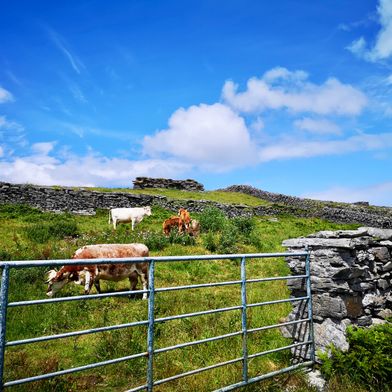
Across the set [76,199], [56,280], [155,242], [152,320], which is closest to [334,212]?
[76,199]

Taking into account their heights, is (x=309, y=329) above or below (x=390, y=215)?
below

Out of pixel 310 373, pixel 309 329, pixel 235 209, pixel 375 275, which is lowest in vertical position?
pixel 310 373

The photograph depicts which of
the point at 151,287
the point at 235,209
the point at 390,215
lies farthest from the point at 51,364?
the point at 390,215

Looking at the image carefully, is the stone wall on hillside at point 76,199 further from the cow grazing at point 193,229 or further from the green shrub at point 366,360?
the green shrub at point 366,360

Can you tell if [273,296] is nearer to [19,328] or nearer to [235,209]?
[19,328]

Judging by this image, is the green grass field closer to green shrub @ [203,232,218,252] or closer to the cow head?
the cow head

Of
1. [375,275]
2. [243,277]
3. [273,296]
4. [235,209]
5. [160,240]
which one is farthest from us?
[235,209]

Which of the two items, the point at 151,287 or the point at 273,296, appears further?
the point at 273,296

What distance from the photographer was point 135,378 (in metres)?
5.41

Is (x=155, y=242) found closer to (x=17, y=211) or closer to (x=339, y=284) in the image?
(x=339, y=284)

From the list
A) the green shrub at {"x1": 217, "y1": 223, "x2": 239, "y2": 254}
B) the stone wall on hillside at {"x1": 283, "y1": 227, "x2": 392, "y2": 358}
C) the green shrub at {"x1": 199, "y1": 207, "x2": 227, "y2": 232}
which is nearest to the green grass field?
the green shrub at {"x1": 217, "y1": 223, "x2": 239, "y2": 254}

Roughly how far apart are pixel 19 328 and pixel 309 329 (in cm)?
539

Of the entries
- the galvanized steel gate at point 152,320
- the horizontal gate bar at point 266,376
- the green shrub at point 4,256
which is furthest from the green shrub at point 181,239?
the horizontal gate bar at point 266,376

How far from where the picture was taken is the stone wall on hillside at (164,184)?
40.2 meters
